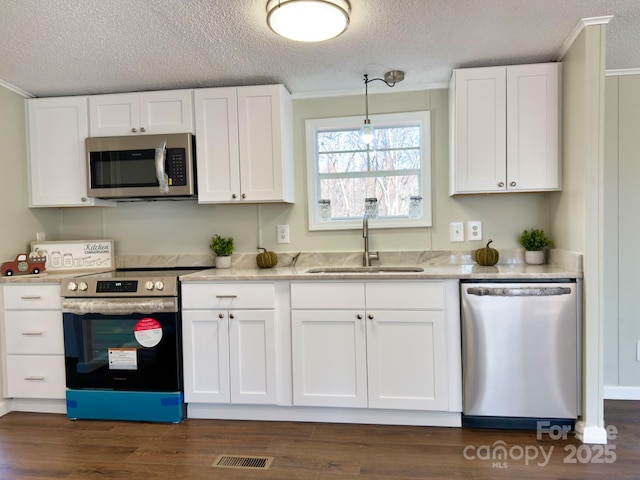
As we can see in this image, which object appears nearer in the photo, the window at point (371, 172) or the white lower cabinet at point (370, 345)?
the white lower cabinet at point (370, 345)

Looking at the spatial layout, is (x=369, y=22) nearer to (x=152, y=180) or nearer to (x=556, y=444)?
(x=152, y=180)

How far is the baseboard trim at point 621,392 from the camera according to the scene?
2.66 meters

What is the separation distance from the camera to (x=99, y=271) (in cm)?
294

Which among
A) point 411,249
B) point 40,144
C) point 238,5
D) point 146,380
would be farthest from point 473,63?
point 40,144

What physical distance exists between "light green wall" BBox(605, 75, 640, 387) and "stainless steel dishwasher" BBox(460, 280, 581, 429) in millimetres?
758

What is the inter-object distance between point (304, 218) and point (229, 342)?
1025 millimetres

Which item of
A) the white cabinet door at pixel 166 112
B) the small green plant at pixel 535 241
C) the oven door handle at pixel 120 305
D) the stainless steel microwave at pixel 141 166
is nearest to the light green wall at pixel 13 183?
the stainless steel microwave at pixel 141 166

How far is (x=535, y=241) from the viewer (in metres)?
2.60

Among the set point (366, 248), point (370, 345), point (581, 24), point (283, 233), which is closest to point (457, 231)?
point (366, 248)

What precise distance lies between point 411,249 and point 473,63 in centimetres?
123

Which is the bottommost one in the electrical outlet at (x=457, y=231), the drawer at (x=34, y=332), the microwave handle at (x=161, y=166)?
the drawer at (x=34, y=332)

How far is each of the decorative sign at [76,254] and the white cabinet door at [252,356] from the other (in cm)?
124

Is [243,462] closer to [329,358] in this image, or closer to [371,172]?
[329,358]

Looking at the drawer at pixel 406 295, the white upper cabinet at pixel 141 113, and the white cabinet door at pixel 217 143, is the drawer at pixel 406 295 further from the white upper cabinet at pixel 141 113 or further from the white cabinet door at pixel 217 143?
the white upper cabinet at pixel 141 113
